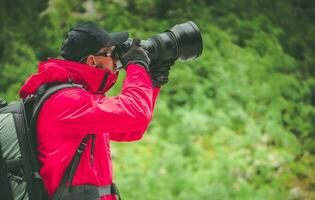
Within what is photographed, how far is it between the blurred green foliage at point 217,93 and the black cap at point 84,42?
8.80 feet

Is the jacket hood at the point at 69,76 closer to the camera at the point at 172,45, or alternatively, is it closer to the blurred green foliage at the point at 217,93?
the camera at the point at 172,45

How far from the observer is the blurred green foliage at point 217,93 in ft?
16.8

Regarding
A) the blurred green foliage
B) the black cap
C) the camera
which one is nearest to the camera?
the black cap

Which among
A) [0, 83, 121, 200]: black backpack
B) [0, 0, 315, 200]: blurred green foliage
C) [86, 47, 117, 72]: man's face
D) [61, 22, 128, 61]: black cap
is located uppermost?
[61, 22, 128, 61]: black cap

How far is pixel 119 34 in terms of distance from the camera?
7.72 feet

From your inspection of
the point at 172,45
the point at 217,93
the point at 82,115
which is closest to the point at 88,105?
the point at 82,115

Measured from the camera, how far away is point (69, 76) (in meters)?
2.22

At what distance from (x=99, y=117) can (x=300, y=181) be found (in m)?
3.64

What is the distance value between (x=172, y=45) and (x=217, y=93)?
137 inches

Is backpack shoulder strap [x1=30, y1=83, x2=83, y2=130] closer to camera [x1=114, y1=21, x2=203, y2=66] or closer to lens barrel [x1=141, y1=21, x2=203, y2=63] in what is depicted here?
camera [x1=114, y1=21, x2=203, y2=66]

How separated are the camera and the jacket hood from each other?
5.8 inches

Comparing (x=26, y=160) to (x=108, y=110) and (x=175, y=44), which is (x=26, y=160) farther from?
(x=175, y=44)

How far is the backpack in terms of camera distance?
85.7 inches

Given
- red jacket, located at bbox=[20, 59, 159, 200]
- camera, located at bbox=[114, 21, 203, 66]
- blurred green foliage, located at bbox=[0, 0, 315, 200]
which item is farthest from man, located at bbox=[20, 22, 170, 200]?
blurred green foliage, located at bbox=[0, 0, 315, 200]
